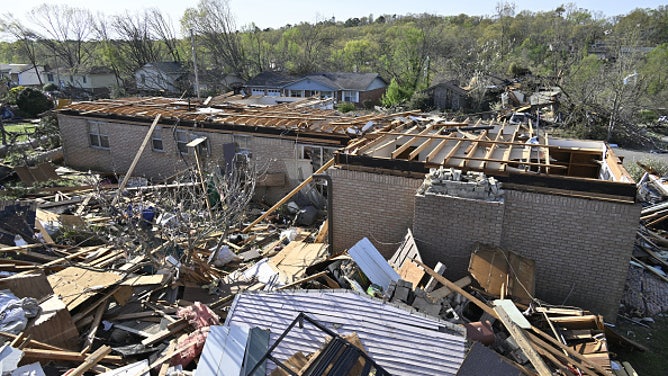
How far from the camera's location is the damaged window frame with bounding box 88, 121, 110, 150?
19.7 m

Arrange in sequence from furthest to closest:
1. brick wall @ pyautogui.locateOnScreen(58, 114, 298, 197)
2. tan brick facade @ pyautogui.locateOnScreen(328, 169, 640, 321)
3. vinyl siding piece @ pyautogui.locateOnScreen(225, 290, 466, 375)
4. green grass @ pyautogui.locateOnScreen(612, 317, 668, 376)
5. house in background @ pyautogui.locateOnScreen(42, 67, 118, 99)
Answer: house in background @ pyautogui.locateOnScreen(42, 67, 118, 99) → brick wall @ pyautogui.locateOnScreen(58, 114, 298, 197) → tan brick facade @ pyautogui.locateOnScreen(328, 169, 640, 321) → green grass @ pyautogui.locateOnScreen(612, 317, 668, 376) → vinyl siding piece @ pyautogui.locateOnScreen(225, 290, 466, 375)

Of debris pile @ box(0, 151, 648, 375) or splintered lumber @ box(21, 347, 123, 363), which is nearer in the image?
debris pile @ box(0, 151, 648, 375)

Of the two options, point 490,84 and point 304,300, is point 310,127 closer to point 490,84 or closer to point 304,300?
point 304,300

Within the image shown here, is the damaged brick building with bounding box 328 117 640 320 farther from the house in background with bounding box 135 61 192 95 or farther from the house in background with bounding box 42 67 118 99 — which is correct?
the house in background with bounding box 42 67 118 99

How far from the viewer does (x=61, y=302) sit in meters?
7.68

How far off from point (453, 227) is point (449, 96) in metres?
34.3

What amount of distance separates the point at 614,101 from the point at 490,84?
1388 centimetres

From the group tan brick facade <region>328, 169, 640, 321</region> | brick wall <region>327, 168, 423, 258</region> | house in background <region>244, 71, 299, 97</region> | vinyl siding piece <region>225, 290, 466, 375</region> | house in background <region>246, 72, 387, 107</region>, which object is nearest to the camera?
vinyl siding piece <region>225, 290, 466, 375</region>

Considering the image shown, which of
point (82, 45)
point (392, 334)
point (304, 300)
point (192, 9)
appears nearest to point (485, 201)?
point (392, 334)

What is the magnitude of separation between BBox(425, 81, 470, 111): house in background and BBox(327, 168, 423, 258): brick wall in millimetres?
32259

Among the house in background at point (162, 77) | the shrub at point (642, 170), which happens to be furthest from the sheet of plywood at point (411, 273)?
the house in background at point (162, 77)

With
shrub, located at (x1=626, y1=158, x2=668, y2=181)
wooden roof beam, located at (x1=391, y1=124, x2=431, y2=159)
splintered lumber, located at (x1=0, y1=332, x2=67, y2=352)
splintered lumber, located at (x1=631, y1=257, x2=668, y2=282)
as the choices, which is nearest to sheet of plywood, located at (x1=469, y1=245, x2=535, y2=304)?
wooden roof beam, located at (x1=391, y1=124, x2=431, y2=159)

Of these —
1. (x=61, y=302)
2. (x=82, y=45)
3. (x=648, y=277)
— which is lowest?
(x=648, y=277)

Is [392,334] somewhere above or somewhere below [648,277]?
above
